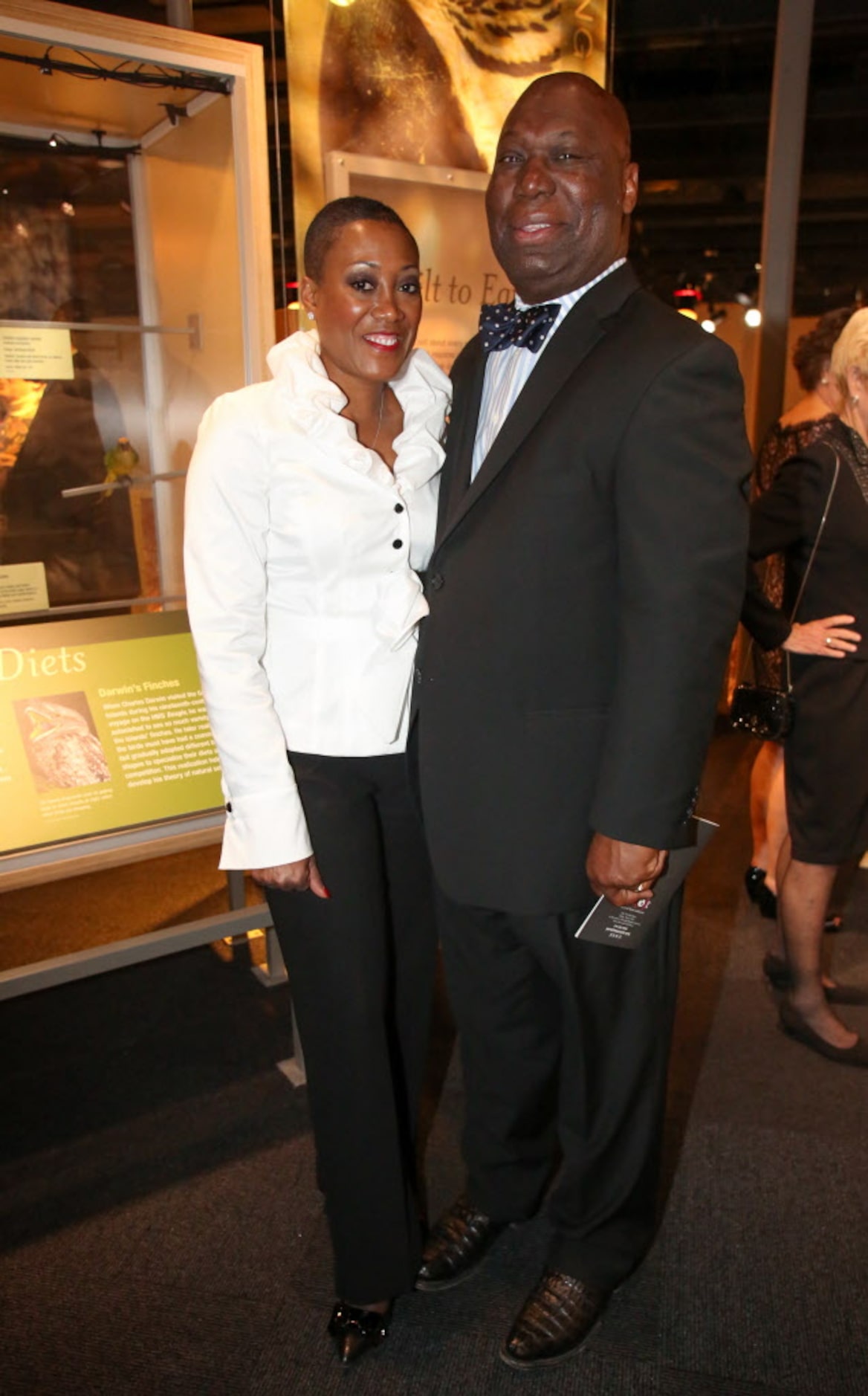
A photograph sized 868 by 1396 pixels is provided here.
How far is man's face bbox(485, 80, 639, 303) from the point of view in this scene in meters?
1.29

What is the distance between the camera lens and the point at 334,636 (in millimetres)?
1411

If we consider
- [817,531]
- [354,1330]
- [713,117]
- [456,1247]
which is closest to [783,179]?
[817,531]

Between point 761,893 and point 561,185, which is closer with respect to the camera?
point 561,185

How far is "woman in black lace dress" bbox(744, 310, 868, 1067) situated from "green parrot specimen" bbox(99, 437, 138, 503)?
151 cm

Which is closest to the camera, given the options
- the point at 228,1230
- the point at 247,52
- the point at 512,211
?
the point at 512,211

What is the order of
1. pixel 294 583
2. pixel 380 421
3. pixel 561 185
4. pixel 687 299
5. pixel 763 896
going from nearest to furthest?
pixel 561 185, pixel 294 583, pixel 380 421, pixel 763 896, pixel 687 299

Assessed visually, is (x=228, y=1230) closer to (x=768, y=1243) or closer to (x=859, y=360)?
(x=768, y=1243)

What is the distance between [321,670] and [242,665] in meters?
0.11

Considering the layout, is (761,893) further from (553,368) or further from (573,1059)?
(553,368)

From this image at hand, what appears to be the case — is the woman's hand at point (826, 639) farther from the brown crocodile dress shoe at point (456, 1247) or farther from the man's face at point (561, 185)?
the brown crocodile dress shoe at point (456, 1247)

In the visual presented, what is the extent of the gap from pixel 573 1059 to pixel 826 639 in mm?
1185

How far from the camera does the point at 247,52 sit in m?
2.03

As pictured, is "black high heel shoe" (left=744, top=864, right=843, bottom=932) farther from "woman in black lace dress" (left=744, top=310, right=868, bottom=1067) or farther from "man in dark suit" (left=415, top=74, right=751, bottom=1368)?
"man in dark suit" (left=415, top=74, right=751, bottom=1368)

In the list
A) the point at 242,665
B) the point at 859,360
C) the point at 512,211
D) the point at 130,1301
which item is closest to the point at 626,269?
the point at 512,211
